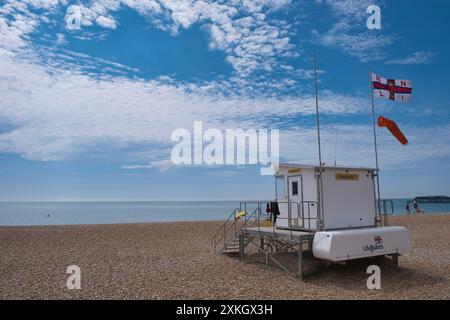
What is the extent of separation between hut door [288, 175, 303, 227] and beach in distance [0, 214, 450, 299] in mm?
1985

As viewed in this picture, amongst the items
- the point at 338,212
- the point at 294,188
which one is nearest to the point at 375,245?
the point at 338,212

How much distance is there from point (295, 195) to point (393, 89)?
19.2 feet

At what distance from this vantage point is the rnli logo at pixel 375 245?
38.7 ft

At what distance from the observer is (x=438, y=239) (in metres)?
21.5

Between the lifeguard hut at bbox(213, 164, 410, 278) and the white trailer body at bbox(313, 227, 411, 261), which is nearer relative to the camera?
the white trailer body at bbox(313, 227, 411, 261)

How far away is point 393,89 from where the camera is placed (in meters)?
14.6

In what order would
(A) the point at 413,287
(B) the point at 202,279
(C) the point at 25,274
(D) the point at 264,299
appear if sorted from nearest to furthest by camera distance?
(D) the point at 264,299 < (A) the point at 413,287 < (B) the point at 202,279 < (C) the point at 25,274

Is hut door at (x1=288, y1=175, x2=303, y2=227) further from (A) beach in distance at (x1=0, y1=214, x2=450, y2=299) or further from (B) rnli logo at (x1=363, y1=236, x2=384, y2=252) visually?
(B) rnli logo at (x1=363, y1=236, x2=384, y2=252)

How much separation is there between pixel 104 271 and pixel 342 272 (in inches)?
333

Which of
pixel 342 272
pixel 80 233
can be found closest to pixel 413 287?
pixel 342 272

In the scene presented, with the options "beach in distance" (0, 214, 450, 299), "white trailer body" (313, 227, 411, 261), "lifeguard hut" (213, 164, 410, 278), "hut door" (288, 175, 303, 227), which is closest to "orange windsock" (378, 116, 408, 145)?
"lifeguard hut" (213, 164, 410, 278)

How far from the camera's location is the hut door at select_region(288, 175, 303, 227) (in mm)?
13406
